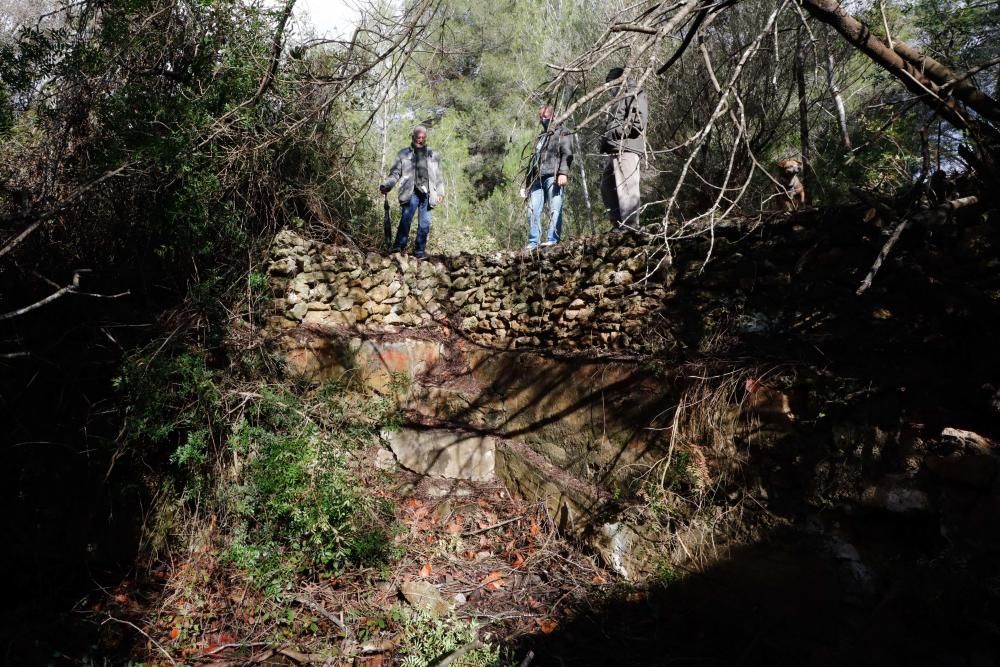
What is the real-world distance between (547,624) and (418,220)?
462 centimetres

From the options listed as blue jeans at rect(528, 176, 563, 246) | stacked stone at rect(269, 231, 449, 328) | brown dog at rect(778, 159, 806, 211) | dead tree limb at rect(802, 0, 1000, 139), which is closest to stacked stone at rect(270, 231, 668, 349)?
stacked stone at rect(269, 231, 449, 328)

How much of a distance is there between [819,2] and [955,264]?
152 cm

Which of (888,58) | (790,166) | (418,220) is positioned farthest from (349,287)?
(888,58)

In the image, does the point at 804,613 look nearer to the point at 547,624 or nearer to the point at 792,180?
the point at 547,624

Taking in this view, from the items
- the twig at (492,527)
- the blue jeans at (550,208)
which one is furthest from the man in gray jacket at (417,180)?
the twig at (492,527)

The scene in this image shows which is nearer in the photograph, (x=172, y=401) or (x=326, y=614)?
(x=326, y=614)

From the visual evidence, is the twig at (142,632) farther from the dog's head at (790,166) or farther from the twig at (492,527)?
the dog's head at (790,166)

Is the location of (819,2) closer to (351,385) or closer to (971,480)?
(971,480)

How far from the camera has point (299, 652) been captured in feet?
11.1

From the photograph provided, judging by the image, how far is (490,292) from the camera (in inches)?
231

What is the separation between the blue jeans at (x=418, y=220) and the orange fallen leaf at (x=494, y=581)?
383cm

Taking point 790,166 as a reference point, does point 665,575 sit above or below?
below

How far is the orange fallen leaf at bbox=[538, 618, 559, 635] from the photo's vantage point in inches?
134

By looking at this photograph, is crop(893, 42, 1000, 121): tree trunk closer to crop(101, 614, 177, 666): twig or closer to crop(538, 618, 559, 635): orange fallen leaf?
crop(538, 618, 559, 635): orange fallen leaf
